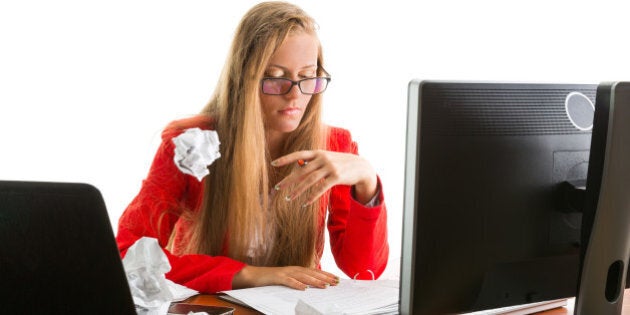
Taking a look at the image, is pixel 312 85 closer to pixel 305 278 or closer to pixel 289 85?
pixel 289 85

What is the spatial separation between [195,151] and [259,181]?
60 centimetres

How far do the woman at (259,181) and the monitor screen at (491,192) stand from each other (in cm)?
62

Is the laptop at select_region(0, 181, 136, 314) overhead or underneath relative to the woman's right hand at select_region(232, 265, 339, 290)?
overhead

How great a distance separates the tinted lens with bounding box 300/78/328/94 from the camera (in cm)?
193

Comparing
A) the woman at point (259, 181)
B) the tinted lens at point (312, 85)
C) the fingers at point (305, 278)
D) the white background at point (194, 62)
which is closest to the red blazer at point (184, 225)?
the woman at point (259, 181)

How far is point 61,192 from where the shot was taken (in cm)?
84

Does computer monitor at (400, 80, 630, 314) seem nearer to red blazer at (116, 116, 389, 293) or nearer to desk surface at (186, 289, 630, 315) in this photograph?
desk surface at (186, 289, 630, 315)

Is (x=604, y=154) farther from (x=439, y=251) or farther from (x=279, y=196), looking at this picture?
(x=279, y=196)

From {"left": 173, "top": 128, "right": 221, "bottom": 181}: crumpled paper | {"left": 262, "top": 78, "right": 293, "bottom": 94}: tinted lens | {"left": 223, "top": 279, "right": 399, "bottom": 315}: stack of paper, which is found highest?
{"left": 262, "top": 78, "right": 293, "bottom": 94}: tinted lens

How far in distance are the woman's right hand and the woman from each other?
0.78 feet

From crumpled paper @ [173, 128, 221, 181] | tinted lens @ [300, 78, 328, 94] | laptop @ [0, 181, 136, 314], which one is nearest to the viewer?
laptop @ [0, 181, 136, 314]

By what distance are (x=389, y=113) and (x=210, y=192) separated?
65.9 inches

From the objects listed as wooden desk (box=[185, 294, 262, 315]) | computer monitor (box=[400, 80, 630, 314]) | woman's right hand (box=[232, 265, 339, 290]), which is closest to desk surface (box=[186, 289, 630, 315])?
wooden desk (box=[185, 294, 262, 315])

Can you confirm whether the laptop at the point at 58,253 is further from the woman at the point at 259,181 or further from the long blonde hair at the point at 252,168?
the long blonde hair at the point at 252,168
